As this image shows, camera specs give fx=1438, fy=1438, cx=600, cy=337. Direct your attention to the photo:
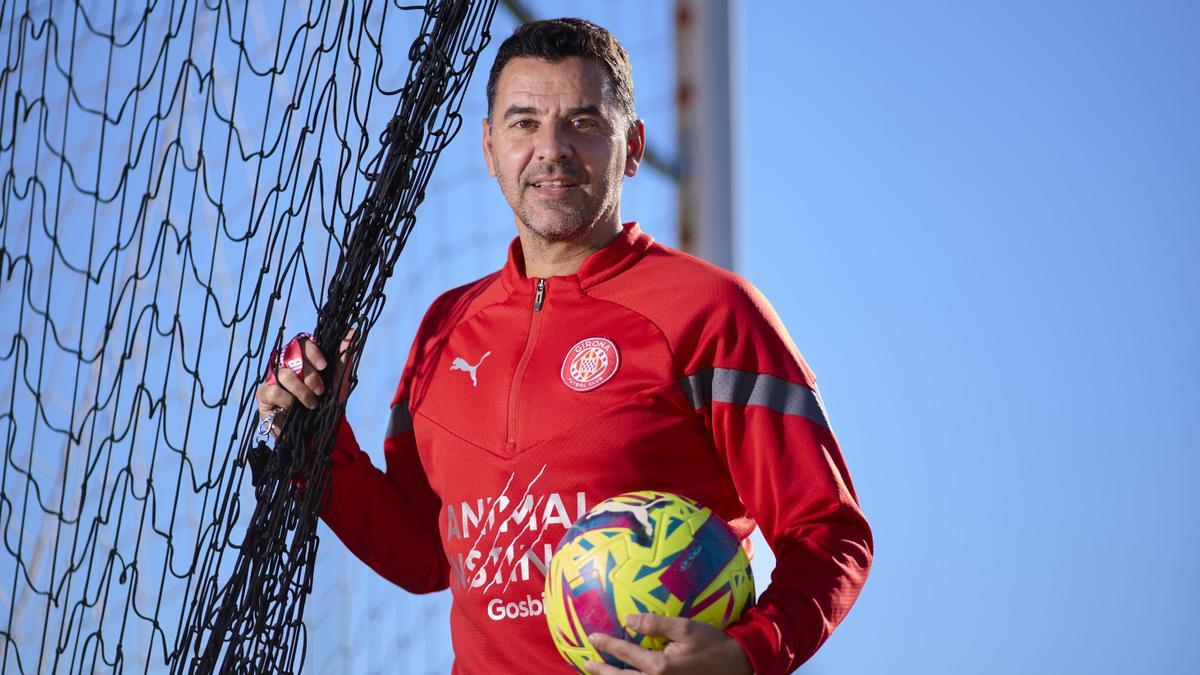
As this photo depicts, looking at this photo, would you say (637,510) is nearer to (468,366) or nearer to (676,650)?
(676,650)

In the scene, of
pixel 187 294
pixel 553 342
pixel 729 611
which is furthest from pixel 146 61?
pixel 729 611

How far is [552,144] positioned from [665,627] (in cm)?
83

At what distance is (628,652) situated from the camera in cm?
184

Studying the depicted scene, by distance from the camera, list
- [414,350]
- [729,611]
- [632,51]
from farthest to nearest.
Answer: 1. [632,51]
2. [414,350]
3. [729,611]

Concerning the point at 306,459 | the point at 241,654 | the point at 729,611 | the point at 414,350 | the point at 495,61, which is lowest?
the point at 241,654

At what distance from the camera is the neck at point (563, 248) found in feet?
7.88

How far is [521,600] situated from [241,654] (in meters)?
0.58

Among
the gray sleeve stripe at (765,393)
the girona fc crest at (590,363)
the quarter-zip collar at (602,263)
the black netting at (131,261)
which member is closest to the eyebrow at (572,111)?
the quarter-zip collar at (602,263)

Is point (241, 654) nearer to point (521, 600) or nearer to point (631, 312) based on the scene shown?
point (521, 600)

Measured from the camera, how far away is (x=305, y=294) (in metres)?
4.79

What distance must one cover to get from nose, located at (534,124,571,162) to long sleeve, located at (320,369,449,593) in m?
0.53

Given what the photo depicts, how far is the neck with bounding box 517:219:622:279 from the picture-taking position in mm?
2400

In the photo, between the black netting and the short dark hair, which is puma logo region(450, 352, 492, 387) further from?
the black netting

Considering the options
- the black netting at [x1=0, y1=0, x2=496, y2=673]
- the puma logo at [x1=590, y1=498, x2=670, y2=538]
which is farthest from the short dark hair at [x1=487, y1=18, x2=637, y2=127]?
the black netting at [x1=0, y1=0, x2=496, y2=673]
